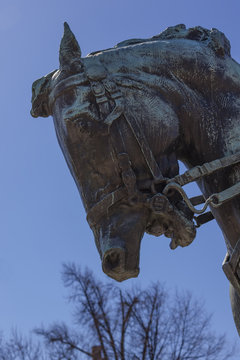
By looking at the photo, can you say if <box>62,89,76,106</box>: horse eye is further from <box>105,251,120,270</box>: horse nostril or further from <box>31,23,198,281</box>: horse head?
<box>105,251,120,270</box>: horse nostril

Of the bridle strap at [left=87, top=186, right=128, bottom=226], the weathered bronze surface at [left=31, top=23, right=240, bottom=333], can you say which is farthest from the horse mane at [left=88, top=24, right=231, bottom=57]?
the bridle strap at [left=87, top=186, right=128, bottom=226]

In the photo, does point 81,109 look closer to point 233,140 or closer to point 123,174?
point 123,174

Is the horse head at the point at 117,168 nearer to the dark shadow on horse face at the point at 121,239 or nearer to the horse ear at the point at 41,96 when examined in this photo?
the dark shadow on horse face at the point at 121,239

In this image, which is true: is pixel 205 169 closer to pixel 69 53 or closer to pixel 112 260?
pixel 112 260

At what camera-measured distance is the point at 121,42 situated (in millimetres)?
2961

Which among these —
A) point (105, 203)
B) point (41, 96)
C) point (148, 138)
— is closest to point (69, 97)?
point (41, 96)

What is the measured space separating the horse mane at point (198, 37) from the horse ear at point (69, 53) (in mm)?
118

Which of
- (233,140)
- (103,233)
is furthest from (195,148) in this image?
(103,233)

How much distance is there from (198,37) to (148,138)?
73 centimetres

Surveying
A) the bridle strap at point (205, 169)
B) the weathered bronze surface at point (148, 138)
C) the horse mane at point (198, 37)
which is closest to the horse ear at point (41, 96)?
the weathered bronze surface at point (148, 138)

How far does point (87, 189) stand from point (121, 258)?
0.37 m

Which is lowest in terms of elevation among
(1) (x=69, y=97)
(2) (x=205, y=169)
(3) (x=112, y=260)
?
(3) (x=112, y=260)

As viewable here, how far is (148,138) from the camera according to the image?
253 cm

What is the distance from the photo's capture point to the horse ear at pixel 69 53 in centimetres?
273
